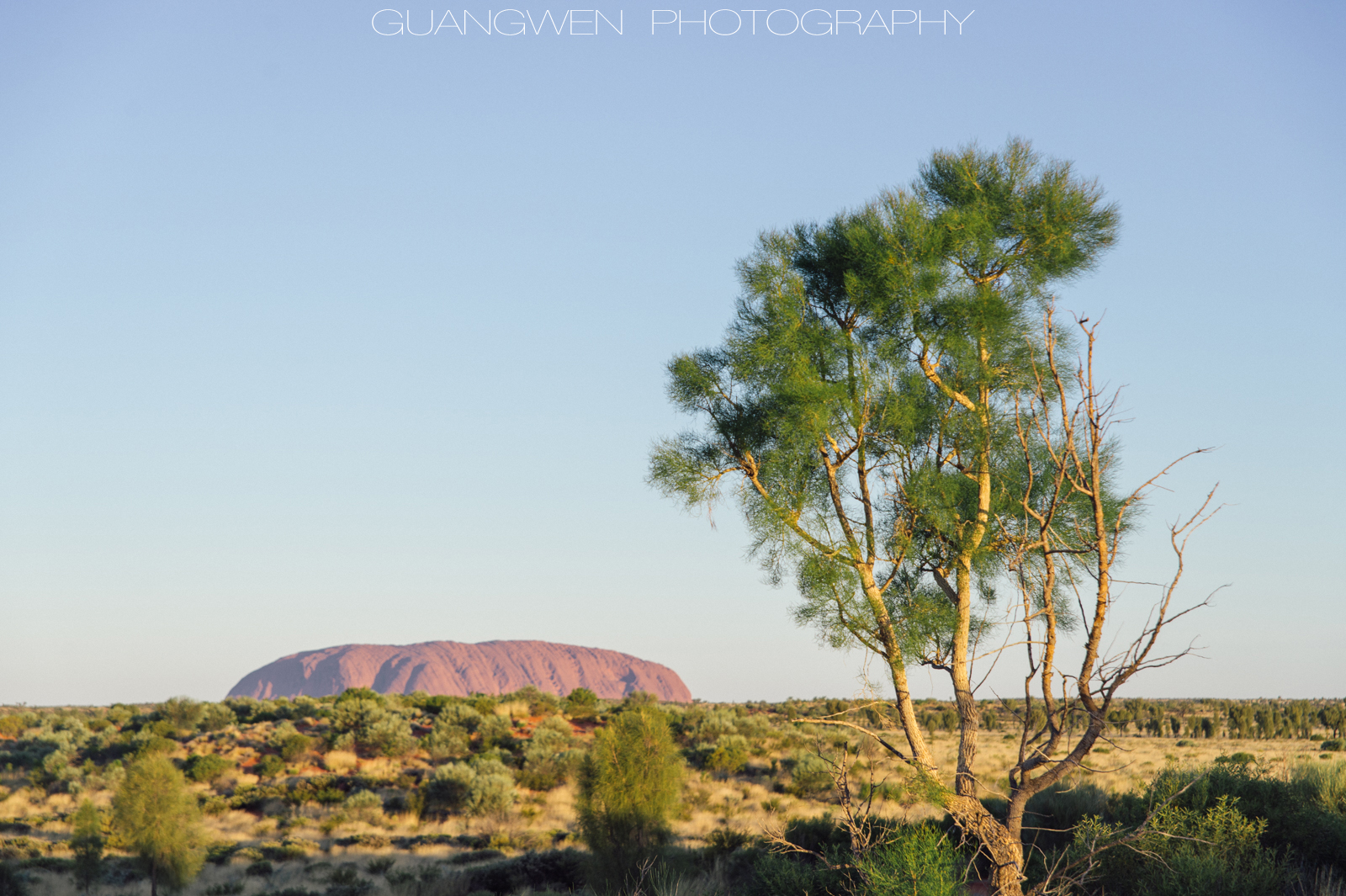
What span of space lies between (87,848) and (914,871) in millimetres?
19011

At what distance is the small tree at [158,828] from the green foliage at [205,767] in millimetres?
12061

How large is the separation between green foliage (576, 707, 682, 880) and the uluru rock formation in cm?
14666

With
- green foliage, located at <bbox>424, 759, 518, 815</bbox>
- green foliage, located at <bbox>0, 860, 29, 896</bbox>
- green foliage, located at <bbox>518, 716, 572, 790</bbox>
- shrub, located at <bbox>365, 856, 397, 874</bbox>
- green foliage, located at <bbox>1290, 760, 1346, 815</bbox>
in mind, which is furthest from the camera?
green foliage, located at <bbox>518, 716, 572, 790</bbox>

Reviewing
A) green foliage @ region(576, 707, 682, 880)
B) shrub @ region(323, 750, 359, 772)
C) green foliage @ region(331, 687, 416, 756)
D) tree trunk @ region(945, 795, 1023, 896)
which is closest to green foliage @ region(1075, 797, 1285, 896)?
tree trunk @ region(945, 795, 1023, 896)

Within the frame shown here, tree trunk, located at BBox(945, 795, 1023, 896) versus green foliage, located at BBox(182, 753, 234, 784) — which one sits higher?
tree trunk, located at BBox(945, 795, 1023, 896)

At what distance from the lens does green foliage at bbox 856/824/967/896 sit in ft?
19.1

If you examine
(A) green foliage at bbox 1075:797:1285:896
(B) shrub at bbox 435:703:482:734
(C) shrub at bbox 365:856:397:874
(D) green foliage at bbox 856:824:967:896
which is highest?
(D) green foliage at bbox 856:824:967:896

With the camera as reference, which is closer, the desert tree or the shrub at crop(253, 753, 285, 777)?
the desert tree

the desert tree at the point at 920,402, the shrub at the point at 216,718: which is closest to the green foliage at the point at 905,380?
the desert tree at the point at 920,402

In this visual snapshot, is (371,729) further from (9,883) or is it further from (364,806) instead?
(9,883)

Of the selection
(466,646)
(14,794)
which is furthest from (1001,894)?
(466,646)

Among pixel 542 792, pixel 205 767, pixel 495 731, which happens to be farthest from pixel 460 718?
pixel 205 767

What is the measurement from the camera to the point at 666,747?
16.5m

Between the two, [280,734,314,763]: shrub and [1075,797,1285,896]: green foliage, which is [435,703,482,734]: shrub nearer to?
[280,734,314,763]: shrub
